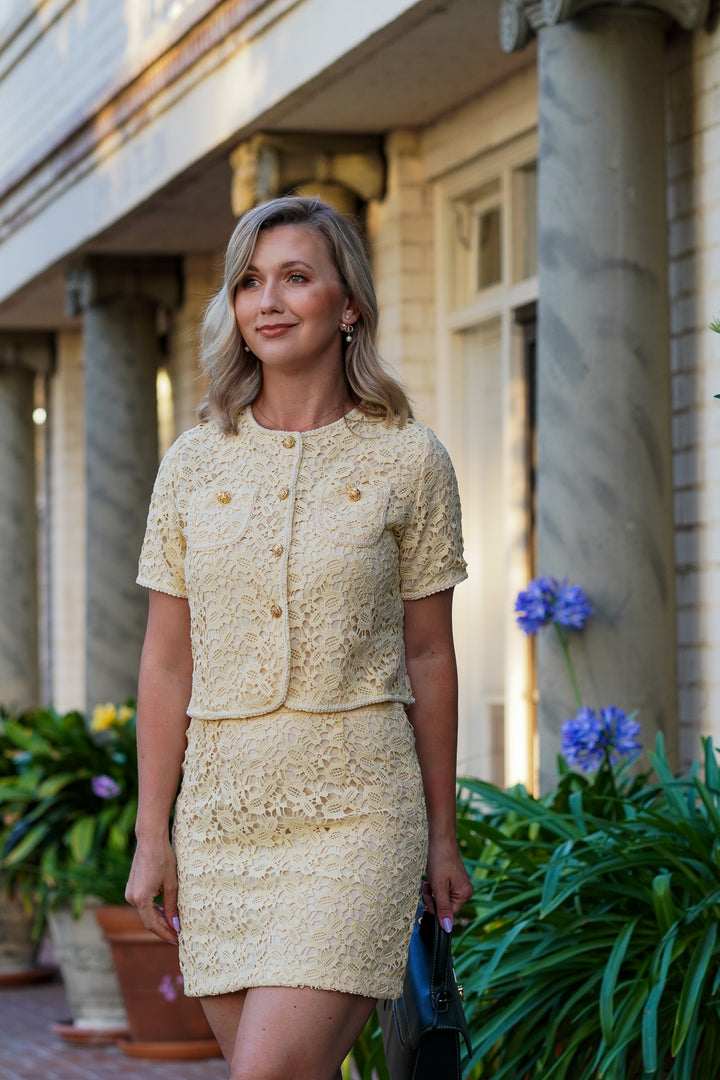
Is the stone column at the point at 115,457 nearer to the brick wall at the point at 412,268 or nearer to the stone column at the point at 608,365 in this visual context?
the brick wall at the point at 412,268

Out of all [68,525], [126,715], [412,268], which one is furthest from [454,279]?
[68,525]

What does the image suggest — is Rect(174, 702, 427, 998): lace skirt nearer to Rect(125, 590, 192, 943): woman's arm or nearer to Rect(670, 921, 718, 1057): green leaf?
Rect(125, 590, 192, 943): woman's arm

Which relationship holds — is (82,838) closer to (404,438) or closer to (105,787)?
(105,787)

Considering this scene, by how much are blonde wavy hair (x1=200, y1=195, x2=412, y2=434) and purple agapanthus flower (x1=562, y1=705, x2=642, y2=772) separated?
2.39 meters

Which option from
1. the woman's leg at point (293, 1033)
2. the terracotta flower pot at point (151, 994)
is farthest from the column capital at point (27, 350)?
the woman's leg at point (293, 1033)

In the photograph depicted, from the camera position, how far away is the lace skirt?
10.6ft

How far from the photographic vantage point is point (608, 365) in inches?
251

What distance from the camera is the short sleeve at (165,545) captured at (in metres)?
3.49

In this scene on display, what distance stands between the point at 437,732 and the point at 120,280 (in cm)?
881

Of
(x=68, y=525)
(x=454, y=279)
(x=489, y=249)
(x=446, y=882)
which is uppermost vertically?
(x=489, y=249)

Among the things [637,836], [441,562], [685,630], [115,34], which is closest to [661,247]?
[685,630]

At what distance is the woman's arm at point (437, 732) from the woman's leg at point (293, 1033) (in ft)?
1.05

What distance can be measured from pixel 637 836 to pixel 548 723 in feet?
5.25

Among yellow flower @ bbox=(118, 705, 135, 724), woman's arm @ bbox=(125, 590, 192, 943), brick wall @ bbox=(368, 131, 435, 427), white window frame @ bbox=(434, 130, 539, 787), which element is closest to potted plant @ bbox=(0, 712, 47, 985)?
yellow flower @ bbox=(118, 705, 135, 724)
